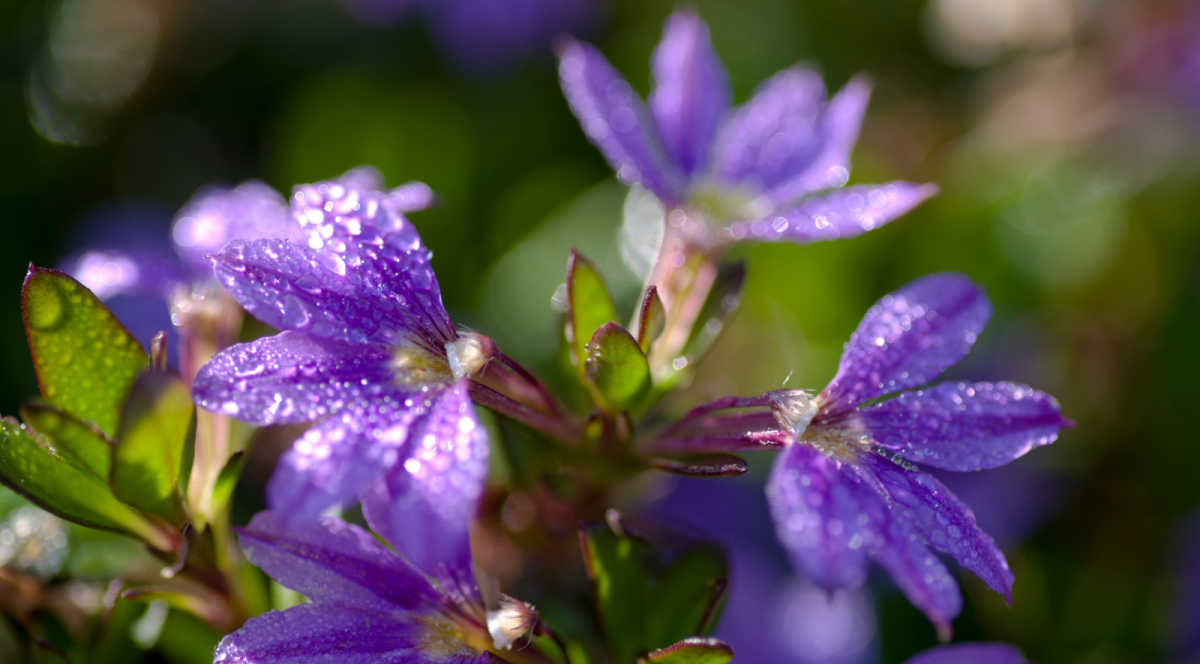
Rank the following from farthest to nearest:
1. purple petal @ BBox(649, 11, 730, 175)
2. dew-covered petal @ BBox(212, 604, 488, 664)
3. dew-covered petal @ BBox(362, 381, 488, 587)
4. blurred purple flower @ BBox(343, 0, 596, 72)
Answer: blurred purple flower @ BBox(343, 0, 596, 72) < purple petal @ BBox(649, 11, 730, 175) < dew-covered petal @ BBox(212, 604, 488, 664) < dew-covered petal @ BBox(362, 381, 488, 587)

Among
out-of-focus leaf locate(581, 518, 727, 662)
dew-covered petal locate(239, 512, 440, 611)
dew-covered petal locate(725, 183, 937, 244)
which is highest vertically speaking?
dew-covered petal locate(725, 183, 937, 244)

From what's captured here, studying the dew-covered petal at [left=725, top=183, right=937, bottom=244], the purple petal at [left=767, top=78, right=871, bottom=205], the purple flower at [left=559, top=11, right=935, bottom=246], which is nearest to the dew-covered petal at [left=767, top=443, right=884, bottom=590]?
the dew-covered petal at [left=725, top=183, right=937, bottom=244]

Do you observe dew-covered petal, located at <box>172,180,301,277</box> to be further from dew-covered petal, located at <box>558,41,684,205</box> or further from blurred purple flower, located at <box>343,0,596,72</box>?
blurred purple flower, located at <box>343,0,596,72</box>

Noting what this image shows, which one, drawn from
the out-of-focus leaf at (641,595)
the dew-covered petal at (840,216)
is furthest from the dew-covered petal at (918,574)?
the dew-covered petal at (840,216)

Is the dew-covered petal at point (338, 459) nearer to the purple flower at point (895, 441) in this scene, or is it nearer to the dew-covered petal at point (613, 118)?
the purple flower at point (895, 441)

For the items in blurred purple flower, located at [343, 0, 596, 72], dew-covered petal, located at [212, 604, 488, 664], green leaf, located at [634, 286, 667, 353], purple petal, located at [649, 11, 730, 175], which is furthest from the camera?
blurred purple flower, located at [343, 0, 596, 72]

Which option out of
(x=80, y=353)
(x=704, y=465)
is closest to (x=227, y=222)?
(x=80, y=353)

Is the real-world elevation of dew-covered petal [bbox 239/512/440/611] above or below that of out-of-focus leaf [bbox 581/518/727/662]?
above
